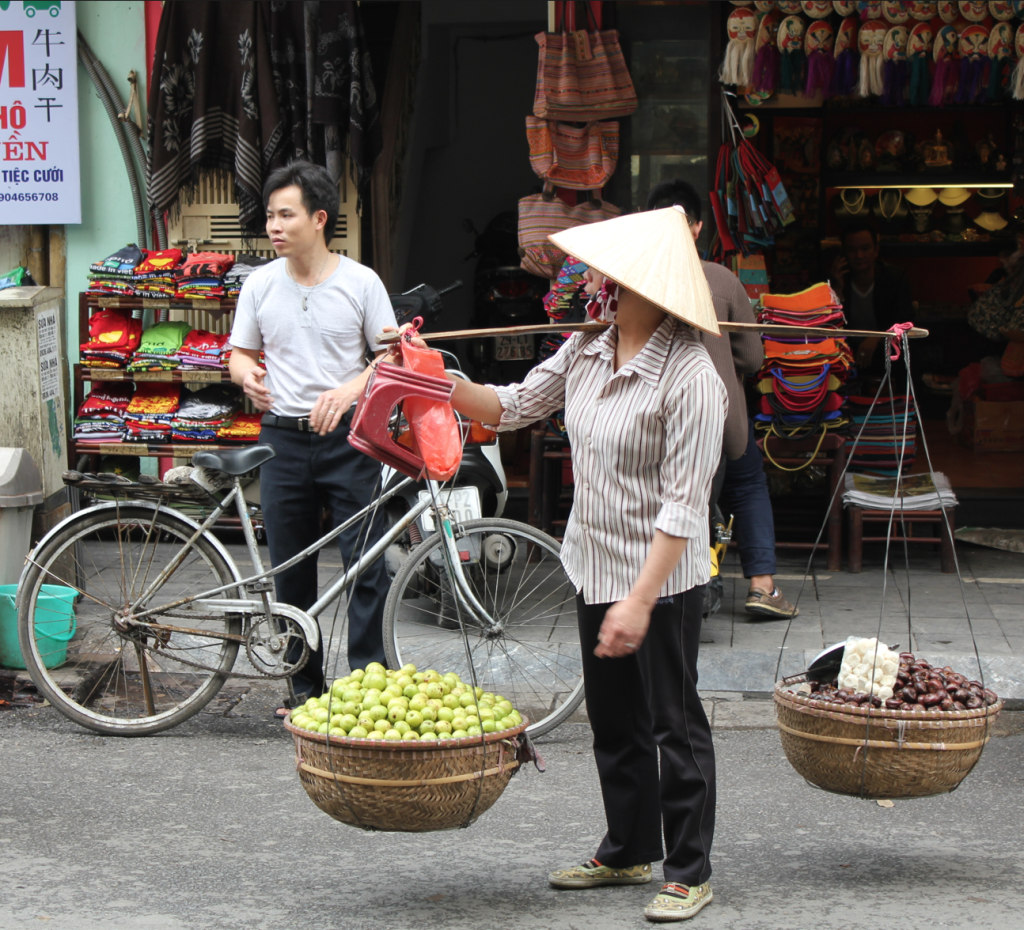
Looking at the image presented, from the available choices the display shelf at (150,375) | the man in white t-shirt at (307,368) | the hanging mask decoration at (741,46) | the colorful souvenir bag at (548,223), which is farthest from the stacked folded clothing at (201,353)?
the hanging mask decoration at (741,46)

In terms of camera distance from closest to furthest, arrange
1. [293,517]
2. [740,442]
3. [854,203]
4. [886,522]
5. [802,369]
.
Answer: [293,517] → [740,442] → [802,369] → [886,522] → [854,203]

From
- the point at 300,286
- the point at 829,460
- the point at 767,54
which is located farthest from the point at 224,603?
the point at 767,54

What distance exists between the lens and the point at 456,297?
1223cm

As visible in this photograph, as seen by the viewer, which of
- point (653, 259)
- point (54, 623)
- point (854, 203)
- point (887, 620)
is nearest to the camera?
point (653, 259)

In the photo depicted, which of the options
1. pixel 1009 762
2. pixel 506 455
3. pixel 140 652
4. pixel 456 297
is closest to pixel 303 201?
pixel 140 652

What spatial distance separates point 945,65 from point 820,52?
0.70 metres

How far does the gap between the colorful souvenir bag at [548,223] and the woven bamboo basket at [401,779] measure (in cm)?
466

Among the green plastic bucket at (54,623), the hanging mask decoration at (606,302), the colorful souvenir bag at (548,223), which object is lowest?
the green plastic bucket at (54,623)

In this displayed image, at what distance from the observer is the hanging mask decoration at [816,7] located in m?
7.16

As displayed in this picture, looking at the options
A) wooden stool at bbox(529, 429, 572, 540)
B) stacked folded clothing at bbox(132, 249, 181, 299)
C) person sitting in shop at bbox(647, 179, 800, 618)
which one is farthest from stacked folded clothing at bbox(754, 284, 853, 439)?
stacked folded clothing at bbox(132, 249, 181, 299)

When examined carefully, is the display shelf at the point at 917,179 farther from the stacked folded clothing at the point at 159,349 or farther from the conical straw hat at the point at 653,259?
the conical straw hat at the point at 653,259

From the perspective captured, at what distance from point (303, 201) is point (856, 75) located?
3855mm

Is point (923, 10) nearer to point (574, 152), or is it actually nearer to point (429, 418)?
point (574, 152)

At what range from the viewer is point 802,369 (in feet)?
23.1
